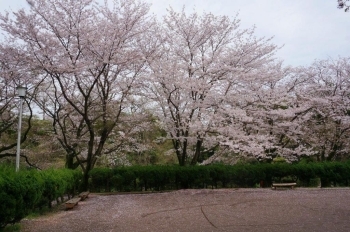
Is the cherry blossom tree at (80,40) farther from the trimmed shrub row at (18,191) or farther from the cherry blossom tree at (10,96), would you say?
the trimmed shrub row at (18,191)

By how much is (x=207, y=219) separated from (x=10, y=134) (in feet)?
42.7

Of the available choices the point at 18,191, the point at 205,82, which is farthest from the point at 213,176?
the point at 18,191

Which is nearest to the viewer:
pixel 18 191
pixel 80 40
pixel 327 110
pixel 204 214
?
pixel 18 191

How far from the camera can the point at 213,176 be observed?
13117mm

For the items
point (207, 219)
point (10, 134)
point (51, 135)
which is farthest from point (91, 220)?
point (10, 134)

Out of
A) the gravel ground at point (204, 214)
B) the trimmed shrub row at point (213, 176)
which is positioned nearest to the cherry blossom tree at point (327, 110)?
the trimmed shrub row at point (213, 176)

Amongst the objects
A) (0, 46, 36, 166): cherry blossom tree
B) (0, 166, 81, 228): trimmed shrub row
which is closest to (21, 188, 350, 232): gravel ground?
(0, 166, 81, 228): trimmed shrub row

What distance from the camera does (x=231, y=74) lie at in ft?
44.1

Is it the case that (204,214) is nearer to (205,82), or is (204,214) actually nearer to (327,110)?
(205,82)

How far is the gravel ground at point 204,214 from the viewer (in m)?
6.29

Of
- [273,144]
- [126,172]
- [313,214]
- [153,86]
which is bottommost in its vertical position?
[313,214]

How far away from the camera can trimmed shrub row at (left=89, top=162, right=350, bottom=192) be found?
12.6 meters

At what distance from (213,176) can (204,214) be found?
5619 mm

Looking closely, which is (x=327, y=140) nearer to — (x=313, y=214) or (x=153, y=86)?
(x=153, y=86)
